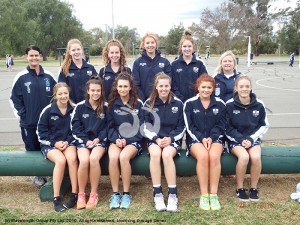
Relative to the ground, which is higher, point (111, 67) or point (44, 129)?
point (111, 67)

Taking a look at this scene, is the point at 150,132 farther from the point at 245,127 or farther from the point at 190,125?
the point at 245,127

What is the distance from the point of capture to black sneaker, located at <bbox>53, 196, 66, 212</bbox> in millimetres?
3841

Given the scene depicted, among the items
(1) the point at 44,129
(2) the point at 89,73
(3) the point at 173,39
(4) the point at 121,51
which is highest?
(3) the point at 173,39

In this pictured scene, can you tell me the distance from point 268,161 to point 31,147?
312 centimetres

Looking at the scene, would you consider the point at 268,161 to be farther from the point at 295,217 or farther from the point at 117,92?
the point at 117,92

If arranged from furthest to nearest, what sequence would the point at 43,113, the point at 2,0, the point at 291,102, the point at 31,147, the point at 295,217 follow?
the point at 2,0, the point at 291,102, the point at 31,147, the point at 43,113, the point at 295,217

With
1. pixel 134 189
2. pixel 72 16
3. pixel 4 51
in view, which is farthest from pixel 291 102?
pixel 72 16

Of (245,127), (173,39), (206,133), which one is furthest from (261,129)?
(173,39)

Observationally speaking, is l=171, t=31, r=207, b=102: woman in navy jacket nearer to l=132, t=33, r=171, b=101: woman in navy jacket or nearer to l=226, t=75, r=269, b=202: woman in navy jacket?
l=132, t=33, r=171, b=101: woman in navy jacket

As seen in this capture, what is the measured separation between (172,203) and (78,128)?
4.75ft

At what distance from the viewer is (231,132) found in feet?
13.8

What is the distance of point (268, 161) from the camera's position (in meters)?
4.23

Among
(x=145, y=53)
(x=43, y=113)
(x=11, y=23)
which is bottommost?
(x=43, y=113)

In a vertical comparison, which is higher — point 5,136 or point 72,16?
point 72,16
